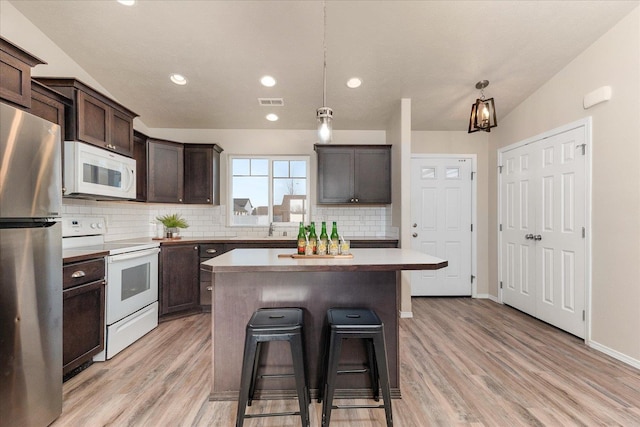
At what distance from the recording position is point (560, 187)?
10.6 feet

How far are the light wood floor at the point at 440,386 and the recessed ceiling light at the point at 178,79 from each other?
8.96 feet

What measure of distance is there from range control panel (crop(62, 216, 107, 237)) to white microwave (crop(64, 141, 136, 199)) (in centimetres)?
37

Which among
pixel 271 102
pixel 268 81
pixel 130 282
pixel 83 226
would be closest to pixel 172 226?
pixel 83 226

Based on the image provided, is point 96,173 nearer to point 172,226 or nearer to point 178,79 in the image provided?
point 172,226

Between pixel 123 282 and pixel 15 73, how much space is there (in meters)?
1.75

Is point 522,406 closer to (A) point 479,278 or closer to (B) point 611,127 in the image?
(B) point 611,127

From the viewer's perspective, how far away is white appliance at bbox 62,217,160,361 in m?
2.56

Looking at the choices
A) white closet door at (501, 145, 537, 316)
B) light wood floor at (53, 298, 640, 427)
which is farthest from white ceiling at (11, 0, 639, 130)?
light wood floor at (53, 298, 640, 427)

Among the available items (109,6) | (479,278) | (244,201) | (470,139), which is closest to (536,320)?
(479,278)

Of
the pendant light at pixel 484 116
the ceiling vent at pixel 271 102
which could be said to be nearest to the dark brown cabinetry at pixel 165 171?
the ceiling vent at pixel 271 102

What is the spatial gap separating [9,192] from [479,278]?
5015 millimetres

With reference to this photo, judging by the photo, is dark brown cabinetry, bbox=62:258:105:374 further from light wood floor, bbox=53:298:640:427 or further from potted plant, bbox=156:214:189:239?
potted plant, bbox=156:214:189:239

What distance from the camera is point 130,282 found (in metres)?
2.84

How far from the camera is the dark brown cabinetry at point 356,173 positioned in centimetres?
416
